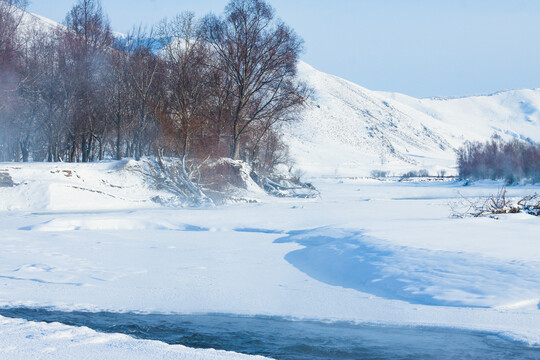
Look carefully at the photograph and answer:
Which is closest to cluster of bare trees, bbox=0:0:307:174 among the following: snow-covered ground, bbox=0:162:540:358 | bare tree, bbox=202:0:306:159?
bare tree, bbox=202:0:306:159

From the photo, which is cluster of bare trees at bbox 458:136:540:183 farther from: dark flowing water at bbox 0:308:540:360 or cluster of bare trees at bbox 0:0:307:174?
dark flowing water at bbox 0:308:540:360

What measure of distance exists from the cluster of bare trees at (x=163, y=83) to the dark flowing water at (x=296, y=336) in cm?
2118

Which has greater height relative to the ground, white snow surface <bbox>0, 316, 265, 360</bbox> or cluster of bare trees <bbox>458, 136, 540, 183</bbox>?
cluster of bare trees <bbox>458, 136, 540, 183</bbox>

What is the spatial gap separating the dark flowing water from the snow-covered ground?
249 mm

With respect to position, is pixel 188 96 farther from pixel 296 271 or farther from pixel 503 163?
pixel 503 163

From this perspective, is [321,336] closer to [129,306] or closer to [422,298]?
[422,298]

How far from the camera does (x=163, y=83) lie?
108ft

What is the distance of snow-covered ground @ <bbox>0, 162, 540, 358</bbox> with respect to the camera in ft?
25.0

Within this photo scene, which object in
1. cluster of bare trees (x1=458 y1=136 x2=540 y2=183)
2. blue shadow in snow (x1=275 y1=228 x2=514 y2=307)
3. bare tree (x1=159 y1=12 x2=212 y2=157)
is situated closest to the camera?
blue shadow in snow (x1=275 y1=228 x2=514 y2=307)

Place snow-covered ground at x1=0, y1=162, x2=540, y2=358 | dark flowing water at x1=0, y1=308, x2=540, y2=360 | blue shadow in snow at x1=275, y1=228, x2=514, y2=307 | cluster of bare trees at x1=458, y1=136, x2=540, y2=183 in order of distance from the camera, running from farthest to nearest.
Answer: cluster of bare trees at x1=458, y1=136, x2=540, y2=183 → blue shadow in snow at x1=275, y1=228, x2=514, y2=307 → snow-covered ground at x1=0, y1=162, x2=540, y2=358 → dark flowing water at x1=0, y1=308, x2=540, y2=360

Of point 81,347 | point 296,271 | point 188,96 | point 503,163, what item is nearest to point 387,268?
point 296,271

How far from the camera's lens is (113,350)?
5578mm

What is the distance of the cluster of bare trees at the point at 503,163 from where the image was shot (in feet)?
213

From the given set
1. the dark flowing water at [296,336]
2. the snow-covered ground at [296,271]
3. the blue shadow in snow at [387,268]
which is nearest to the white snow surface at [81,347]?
the snow-covered ground at [296,271]
